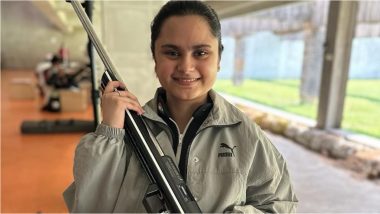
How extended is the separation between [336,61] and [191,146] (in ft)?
9.20

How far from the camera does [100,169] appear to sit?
0.63 m

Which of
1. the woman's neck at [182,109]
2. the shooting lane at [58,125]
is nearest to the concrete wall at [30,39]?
the shooting lane at [58,125]

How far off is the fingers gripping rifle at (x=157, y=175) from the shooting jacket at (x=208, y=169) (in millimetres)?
30

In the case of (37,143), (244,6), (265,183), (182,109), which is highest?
(244,6)

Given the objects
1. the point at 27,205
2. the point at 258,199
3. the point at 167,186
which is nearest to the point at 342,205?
the point at 258,199

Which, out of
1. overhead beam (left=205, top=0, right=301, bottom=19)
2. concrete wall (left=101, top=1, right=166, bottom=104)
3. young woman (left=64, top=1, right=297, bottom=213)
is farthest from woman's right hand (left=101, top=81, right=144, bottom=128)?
overhead beam (left=205, top=0, right=301, bottom=19)

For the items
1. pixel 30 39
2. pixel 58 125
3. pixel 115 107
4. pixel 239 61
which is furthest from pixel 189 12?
pixel 30 39

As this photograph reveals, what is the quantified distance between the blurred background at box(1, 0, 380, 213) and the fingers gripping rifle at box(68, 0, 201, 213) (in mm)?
326

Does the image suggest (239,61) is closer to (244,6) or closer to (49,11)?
(244,6)

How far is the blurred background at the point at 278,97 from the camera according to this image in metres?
1.75

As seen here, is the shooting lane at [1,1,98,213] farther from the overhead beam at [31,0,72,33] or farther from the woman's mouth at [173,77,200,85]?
the woman's mouth at [173,77,200,85]

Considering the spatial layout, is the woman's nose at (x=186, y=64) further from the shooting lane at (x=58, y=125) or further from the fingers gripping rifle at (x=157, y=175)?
the shooting lane at (x=58, y=125)

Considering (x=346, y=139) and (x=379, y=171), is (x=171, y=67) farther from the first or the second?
(x=346, y=139)

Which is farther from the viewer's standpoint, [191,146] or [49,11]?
[49,11]
